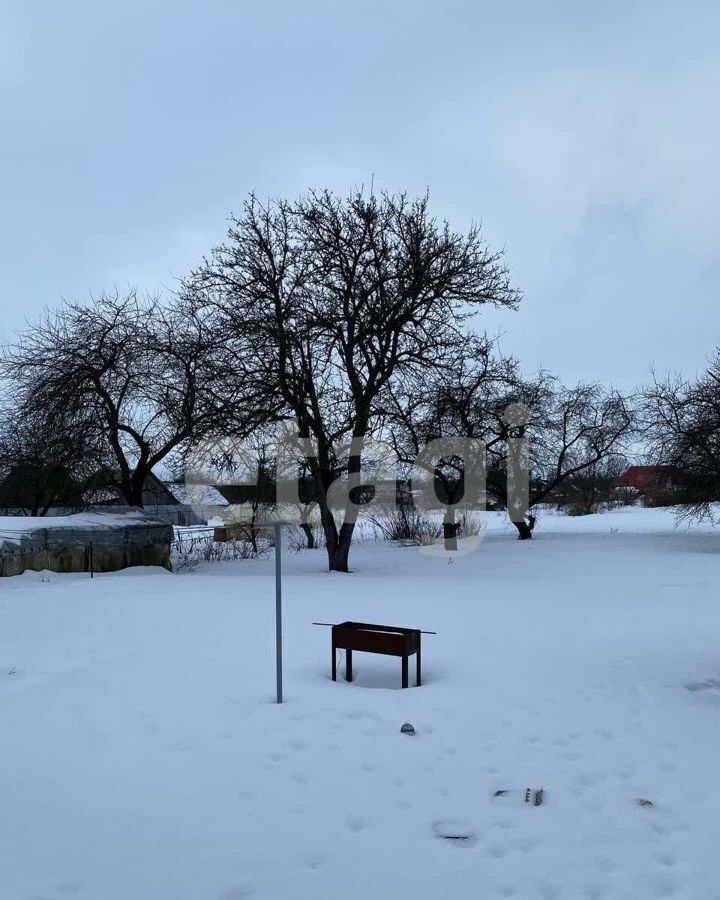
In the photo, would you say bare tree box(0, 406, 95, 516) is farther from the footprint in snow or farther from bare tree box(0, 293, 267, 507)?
the footprint in snow

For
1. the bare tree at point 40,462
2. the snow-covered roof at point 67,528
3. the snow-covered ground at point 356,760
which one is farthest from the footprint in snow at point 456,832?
the bare tree at point 40,462

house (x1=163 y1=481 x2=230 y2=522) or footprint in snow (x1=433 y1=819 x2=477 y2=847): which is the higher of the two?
house (x1=163 y1=481 x2=230 y2=522)

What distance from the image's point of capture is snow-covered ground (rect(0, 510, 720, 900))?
10.5ft

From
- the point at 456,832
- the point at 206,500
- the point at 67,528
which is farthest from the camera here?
the point at 206,500

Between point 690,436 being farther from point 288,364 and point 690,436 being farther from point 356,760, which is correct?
point 356,760

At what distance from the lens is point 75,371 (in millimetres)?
17844

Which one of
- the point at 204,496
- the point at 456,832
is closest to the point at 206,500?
the point at 204,496

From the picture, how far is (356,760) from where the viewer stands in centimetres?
455

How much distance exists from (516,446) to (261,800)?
20.4m

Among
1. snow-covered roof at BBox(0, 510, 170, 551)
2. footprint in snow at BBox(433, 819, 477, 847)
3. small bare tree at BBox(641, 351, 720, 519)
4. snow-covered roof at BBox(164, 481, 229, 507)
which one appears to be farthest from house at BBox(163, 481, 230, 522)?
footprint in snow at BBox(433, 819, 477, 847)

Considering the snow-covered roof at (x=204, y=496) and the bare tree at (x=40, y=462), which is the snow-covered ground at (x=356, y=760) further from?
the snow-covered roof at (x=204, y=496)

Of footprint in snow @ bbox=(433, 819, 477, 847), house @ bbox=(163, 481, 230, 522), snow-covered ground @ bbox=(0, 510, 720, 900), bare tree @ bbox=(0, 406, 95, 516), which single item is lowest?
footprint in snow @ bbox=(433, 819, 477, 847)

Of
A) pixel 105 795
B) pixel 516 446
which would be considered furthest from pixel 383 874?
pixel 516 446

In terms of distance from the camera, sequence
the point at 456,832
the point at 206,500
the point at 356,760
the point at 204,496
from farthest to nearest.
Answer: the point at 206,500 → the point at 204,496 → the point at 356,760 → the point at 456,832
